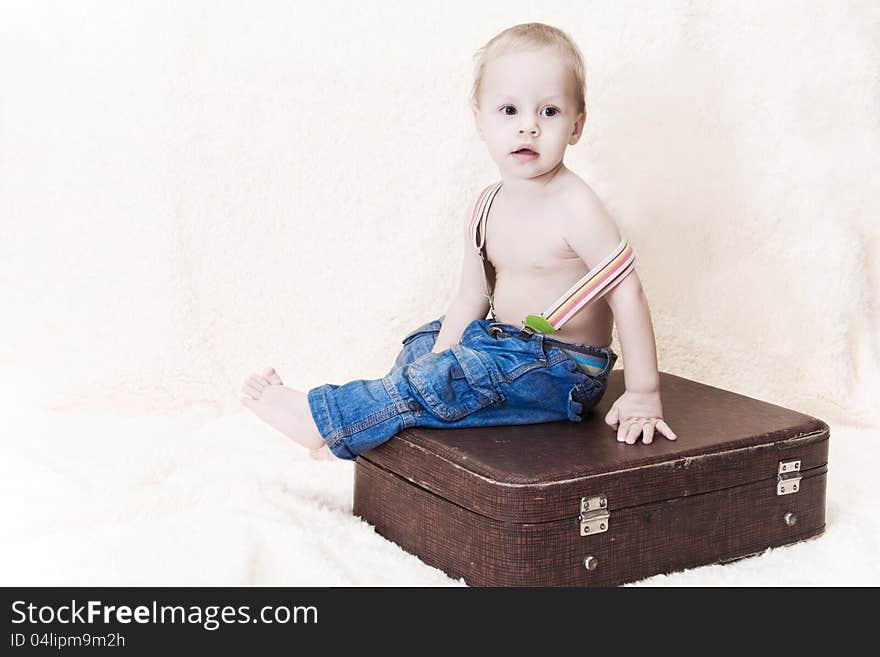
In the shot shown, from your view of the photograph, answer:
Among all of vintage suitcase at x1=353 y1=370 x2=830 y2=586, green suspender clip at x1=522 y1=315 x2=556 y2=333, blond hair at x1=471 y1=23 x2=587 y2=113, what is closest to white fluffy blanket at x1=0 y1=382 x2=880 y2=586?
vintage suitcase at x1=353 y1=370 x2=830 y2=586

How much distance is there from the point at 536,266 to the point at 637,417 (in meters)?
0.27

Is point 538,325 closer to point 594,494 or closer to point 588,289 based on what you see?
point 588,289

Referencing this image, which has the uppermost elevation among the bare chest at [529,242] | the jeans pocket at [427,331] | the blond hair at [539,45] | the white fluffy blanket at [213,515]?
the blond hair at [539,45]

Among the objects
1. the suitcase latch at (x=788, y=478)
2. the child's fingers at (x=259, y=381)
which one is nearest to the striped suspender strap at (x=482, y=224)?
the child's fingers at (x=259, y=381)

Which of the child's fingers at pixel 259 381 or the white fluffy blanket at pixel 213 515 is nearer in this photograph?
the white fluffy blanket at pixel 213 515

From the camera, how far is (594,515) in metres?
1.67

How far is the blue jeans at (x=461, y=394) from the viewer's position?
5.97 feet

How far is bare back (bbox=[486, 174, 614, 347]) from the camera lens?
1915 millimetres

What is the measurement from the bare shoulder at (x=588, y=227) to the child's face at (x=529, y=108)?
7 centimetres

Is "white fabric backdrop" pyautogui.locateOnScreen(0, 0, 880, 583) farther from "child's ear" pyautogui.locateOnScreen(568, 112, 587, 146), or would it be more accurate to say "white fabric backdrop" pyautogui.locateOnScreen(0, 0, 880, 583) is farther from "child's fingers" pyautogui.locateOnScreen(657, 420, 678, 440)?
"child's fingers" pyautogui.locateOnScreen(657, 420, 678, 440)

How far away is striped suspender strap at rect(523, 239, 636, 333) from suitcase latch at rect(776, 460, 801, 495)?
350 millimetres

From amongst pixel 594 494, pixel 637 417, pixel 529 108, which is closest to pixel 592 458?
pixel 594 494

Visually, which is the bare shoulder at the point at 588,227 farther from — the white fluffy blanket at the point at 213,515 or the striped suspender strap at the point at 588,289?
the white fluffy blanket at the point at 213,515

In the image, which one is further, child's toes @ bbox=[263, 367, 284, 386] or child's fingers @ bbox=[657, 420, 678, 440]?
child's toes @ bbox=[263, 367, 284, 386]
